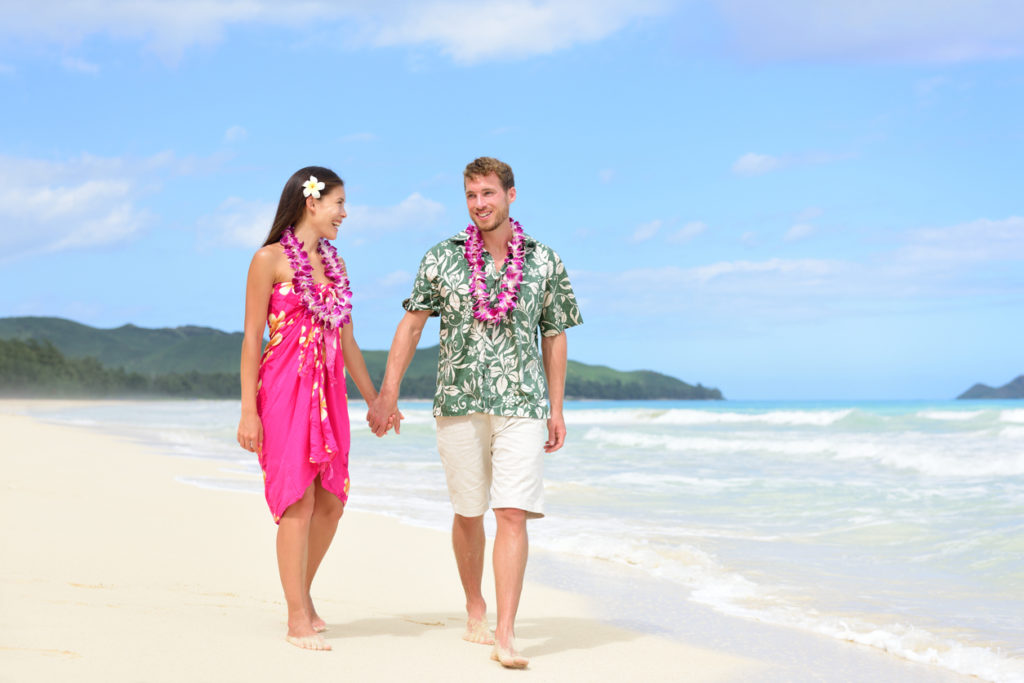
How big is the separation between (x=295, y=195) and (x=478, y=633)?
83.7 inches

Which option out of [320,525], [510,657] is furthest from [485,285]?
[510,657]

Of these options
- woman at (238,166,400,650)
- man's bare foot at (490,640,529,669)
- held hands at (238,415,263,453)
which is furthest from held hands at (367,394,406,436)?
man's bare foot at (490,640,529,669)

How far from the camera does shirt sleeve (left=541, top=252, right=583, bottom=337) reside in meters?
4.34

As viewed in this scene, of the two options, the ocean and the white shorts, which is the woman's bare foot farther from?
the ocean

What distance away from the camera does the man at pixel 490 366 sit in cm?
408

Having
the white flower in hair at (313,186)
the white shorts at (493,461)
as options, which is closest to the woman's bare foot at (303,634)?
the white shorts at (493,461)

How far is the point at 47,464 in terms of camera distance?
424 inches

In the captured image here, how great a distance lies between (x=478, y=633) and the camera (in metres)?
4.27

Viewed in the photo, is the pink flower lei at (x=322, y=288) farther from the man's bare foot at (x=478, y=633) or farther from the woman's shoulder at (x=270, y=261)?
the man's bare foot at (x=478, y=633)

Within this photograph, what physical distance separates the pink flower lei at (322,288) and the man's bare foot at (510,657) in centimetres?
153

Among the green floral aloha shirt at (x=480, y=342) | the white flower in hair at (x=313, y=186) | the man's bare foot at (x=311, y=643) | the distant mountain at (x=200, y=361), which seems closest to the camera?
the man's bare foot at (x=311, y=643)

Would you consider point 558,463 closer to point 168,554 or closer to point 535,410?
point 168,554

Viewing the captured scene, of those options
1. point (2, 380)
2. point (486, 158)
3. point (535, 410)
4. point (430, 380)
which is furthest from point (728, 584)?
point (430, 380)

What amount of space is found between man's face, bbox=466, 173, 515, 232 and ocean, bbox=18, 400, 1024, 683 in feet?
7.33
